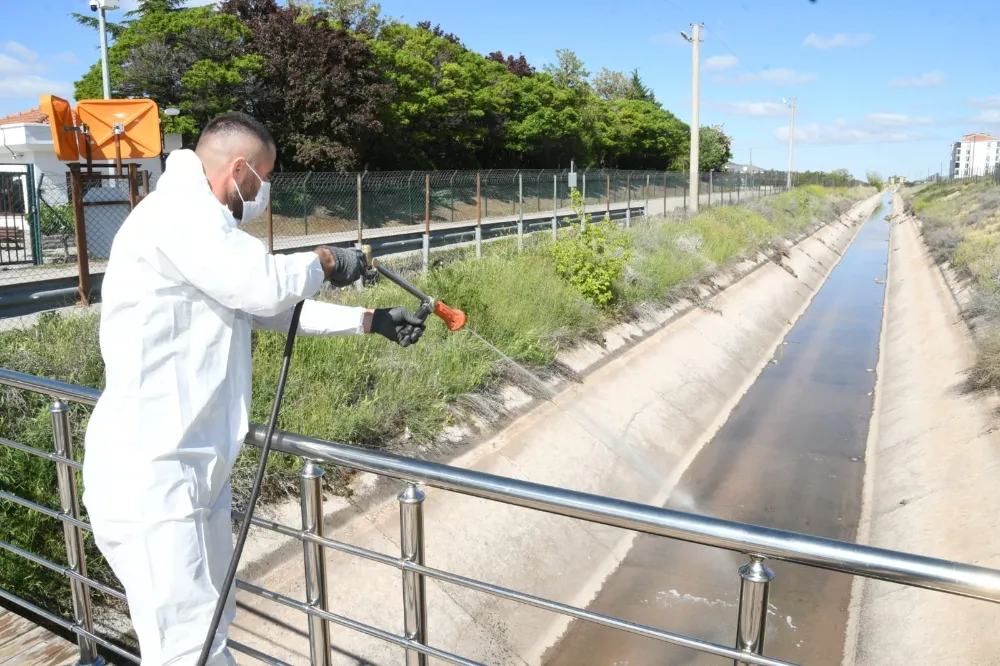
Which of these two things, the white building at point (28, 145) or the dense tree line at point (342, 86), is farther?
the white building at point (28, 145)

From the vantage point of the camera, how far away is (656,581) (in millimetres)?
8375

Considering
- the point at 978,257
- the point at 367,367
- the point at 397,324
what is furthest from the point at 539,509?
the point at 978,257

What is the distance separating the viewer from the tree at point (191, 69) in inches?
1038

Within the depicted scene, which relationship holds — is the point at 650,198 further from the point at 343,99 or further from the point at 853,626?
the point at 853,626

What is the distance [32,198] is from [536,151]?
33.7 m

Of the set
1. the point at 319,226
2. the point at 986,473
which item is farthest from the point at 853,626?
the point at 319,226

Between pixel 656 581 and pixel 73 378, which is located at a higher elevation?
pixel 73 378

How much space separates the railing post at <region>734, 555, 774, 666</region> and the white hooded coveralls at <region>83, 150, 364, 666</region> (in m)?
1.39

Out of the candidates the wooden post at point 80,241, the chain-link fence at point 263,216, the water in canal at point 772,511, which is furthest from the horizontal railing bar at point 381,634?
the wooden post at point 80,241

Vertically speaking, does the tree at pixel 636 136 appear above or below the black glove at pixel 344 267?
above

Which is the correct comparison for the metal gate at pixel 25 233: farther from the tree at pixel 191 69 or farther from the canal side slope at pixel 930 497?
the tree at pixel 191 69

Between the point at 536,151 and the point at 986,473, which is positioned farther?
the point at 536,151

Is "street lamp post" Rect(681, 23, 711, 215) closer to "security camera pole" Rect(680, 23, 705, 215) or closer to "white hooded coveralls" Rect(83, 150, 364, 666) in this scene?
"security camera pole" Rect(680, 23, 705, 215)

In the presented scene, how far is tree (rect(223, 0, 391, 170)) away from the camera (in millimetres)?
27078
